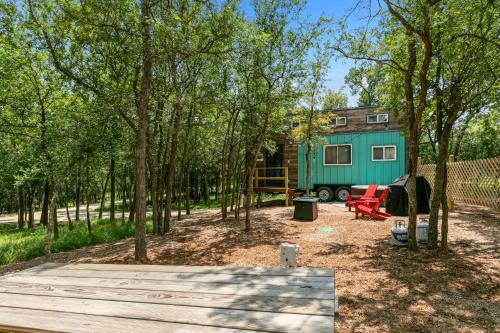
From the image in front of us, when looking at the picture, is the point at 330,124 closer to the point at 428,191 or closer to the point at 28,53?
the point at 428,191

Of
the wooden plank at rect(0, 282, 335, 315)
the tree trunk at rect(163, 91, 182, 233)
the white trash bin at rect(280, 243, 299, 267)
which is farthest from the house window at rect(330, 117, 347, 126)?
the wooden plank at rect(0, 282, 335, 315)

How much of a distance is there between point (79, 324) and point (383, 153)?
50.3 feet

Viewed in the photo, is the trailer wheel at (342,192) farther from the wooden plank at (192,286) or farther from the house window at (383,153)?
the wooden plank at (192,286)

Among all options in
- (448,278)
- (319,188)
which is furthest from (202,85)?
(319,188)

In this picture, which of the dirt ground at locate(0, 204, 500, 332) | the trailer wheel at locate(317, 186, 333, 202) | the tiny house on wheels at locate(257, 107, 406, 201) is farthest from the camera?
the trailer wheel at locate(317, 186, 333, 202)

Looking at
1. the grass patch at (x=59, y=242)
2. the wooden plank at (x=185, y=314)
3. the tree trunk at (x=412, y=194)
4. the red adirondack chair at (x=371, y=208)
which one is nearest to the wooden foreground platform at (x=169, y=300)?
the wooden plank at (x=185, y=314)

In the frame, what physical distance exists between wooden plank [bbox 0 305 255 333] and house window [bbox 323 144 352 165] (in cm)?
1513

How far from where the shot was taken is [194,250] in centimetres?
682

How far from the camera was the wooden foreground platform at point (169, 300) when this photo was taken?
1.61 meters

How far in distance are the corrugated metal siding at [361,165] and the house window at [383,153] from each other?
Answer: 0.48 ft

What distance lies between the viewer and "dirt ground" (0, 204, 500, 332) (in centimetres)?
325

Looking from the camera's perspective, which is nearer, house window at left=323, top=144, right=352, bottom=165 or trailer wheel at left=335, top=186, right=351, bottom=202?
trailer wheel at left=335, top=186, right=351, bottom=202

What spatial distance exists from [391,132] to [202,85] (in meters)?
9.99

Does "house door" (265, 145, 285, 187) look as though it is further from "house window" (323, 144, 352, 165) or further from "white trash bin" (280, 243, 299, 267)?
"white trash bin" (280, 243, 299, 267)
